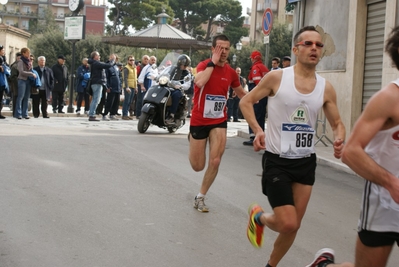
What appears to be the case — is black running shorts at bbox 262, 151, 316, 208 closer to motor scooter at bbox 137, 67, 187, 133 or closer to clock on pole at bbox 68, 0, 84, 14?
motor scooter at bbox 137, 67, 187, 133

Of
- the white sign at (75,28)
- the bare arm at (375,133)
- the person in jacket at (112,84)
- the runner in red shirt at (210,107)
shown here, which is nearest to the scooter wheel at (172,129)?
Result: the person in jacket at (112,84)

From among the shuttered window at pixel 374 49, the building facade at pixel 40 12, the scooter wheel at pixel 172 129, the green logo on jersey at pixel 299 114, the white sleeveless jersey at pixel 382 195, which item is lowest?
the scooter wheel at pixel 172 129

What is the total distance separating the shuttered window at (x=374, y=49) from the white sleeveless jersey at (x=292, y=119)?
1114cm

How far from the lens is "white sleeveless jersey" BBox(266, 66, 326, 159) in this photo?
582 centimetres

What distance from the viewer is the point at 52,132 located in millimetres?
16344

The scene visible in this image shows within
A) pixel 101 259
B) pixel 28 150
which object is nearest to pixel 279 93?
pixel 101 259

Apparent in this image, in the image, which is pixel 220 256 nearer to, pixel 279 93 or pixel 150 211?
pixel 279 93

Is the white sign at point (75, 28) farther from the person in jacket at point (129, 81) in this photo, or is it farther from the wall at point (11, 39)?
the wall at point (11, 39)

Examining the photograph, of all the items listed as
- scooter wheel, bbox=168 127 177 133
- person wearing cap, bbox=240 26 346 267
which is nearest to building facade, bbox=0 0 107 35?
scooter wheel, bbox=168 127 177 133

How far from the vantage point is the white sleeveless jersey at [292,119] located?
5.82m

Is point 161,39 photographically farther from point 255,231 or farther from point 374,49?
point 255,231

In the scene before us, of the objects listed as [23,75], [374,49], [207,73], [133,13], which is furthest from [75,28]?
[133,13]

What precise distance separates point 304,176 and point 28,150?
765cm

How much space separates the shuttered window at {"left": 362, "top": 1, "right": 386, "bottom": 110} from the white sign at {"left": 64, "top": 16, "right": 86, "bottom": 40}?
578 inches
